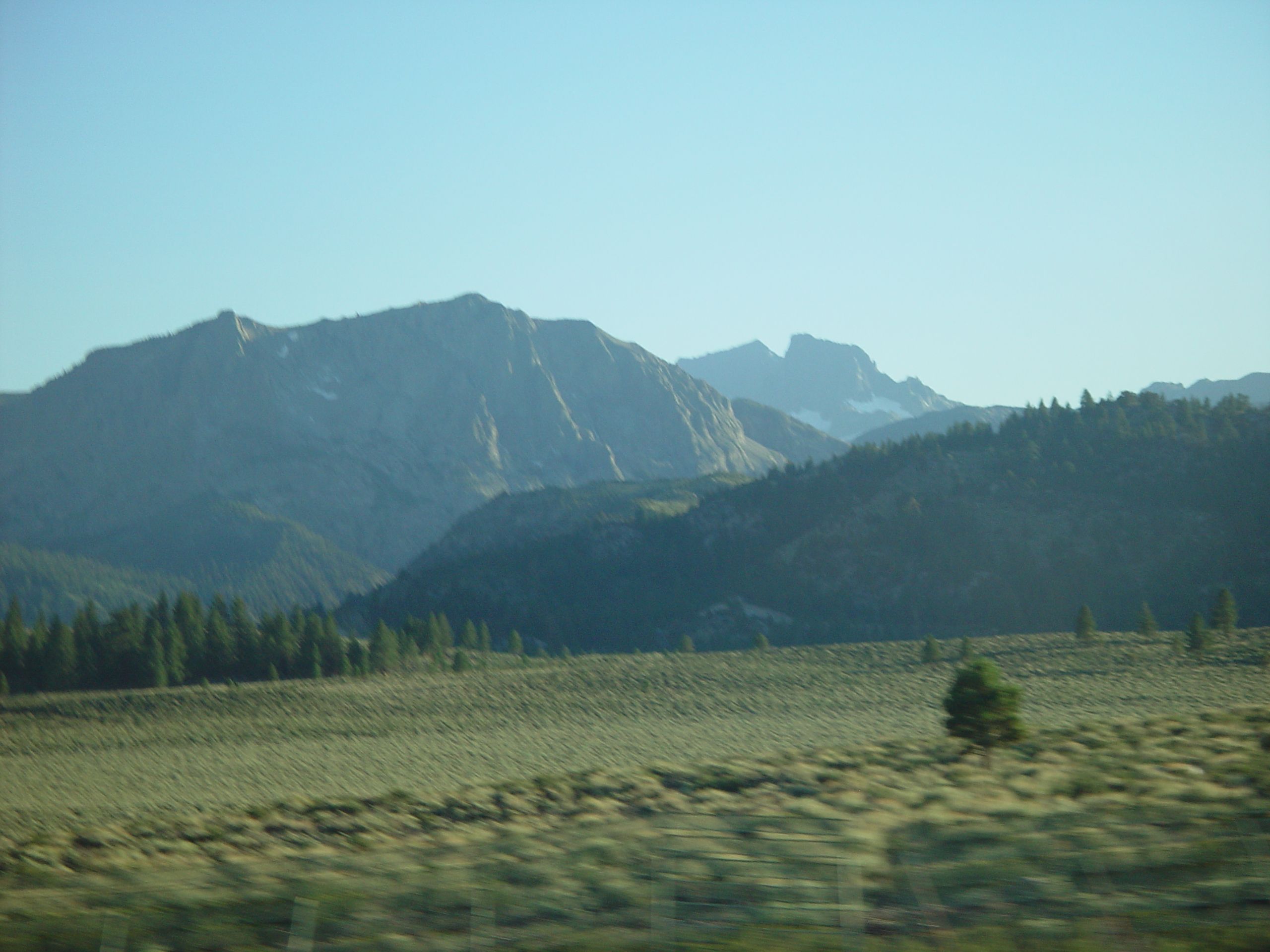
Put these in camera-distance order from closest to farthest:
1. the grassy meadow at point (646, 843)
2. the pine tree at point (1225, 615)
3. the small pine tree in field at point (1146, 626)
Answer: the grassy meadow at point (646, 843)
the pine tree at point (1225, 615)
the small pine tree in field at point (1146, 626)

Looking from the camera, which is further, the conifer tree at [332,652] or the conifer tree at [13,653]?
the conifer tree at [332,652]

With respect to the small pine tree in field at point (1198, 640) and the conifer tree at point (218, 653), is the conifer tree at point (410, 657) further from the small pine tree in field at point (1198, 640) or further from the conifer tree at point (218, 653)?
the small pine tree in field at point (1198, 640)

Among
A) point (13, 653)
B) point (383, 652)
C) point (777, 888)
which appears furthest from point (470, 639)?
point (777, 888)

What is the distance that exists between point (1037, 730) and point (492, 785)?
16405 mm

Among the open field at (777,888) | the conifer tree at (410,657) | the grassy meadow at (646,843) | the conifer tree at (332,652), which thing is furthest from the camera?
the conifer tree at (410,657)

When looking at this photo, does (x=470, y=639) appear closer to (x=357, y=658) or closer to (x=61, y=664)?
(x=357, y=658)

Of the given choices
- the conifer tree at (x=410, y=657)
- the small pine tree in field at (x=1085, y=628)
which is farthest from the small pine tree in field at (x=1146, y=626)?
the conifer tree at (x=410, y=657)

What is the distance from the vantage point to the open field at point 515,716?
5791cm

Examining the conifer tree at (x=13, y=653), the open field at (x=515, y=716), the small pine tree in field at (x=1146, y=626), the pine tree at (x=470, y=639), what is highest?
the conifer tree at (x=13, y=653)

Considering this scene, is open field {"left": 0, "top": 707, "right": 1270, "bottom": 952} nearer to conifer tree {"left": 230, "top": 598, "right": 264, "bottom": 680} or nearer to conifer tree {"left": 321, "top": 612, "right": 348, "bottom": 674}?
conifer tree {"left": 230, "top": 598, "right": 264, "bottom": 680}

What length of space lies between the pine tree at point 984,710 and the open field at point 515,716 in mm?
15522

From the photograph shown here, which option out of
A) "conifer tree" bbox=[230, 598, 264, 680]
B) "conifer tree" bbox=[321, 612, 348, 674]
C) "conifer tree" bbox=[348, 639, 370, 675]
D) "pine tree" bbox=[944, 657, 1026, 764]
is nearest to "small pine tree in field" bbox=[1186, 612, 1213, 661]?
"pine tree" bbox=[944, 657, 1026, 764]

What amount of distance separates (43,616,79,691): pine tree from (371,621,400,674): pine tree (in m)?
32.1

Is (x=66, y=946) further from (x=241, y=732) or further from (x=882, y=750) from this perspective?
(x=241, y=732)
